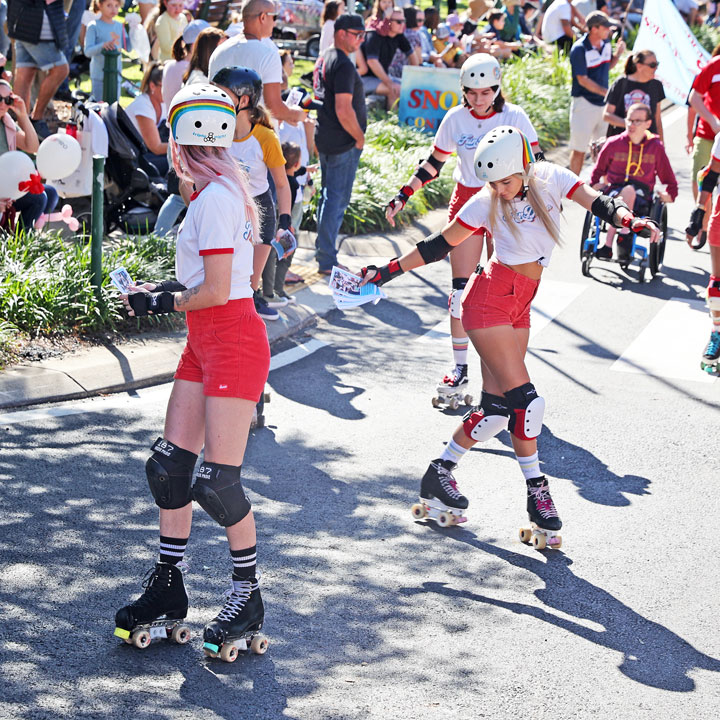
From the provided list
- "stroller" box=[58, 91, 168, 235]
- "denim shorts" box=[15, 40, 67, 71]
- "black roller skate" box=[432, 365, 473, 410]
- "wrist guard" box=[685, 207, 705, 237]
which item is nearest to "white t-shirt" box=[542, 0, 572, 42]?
"denim shorts" box=[15, 40, 67, 71]

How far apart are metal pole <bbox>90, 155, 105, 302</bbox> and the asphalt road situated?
1.30 metres

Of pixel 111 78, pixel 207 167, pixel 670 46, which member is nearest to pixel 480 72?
pixel 207 167

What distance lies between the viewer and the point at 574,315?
9969 millimetres

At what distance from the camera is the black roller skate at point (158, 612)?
4.41 meters

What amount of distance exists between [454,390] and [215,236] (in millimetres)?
3656

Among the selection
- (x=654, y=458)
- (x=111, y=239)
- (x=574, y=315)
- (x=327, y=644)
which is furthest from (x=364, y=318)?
(x=327, y=644)

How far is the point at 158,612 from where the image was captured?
4.46 metres

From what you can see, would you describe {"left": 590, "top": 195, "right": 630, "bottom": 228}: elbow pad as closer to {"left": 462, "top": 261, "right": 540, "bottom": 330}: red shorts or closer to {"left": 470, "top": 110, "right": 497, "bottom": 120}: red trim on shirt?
{"left": 462, "top": 261, "right": 540, "bottom": 330}: red shorts

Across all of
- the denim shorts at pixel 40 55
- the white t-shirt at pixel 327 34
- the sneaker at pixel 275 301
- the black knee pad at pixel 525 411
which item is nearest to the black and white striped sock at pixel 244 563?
the black knee pad at pixel 525 411

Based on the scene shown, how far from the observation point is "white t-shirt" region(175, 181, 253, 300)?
4.27m

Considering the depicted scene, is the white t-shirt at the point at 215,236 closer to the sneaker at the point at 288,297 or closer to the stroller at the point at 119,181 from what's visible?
the sneaker at the point at 288,297

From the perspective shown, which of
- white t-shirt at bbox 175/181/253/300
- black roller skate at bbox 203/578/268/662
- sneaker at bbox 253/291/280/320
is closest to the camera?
white t-shirt at bbox 175/181/253/300

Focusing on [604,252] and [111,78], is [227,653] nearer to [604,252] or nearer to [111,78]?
[604,252]

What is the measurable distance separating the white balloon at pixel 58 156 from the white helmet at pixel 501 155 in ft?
16.9
